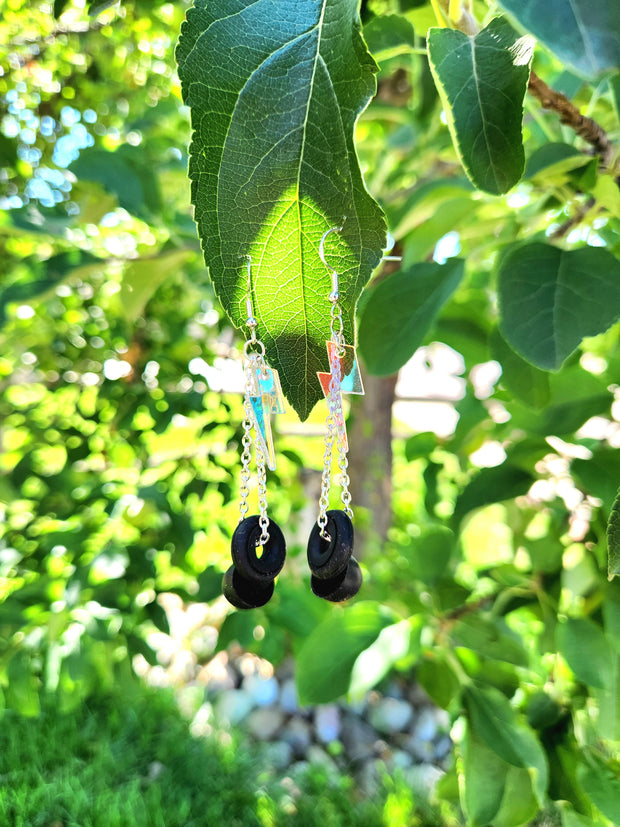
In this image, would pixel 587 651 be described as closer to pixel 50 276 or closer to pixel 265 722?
pixel 50 276

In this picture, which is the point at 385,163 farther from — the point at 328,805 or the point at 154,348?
the point at 328,805

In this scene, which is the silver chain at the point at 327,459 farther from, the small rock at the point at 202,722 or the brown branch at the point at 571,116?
the small rock at the point at 202,722

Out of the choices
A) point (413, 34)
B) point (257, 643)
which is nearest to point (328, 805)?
point (257, 643)

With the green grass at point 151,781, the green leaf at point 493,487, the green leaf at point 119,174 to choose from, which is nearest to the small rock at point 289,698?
the green grass at point 151,781

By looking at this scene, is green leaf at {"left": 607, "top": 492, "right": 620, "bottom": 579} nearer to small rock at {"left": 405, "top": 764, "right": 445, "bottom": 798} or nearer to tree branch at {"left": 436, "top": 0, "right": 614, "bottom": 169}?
tree branch at {"left": 436, "top": 0, "right": 614, "bottom": 169}

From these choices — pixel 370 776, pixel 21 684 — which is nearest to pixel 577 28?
pixel 21 684
